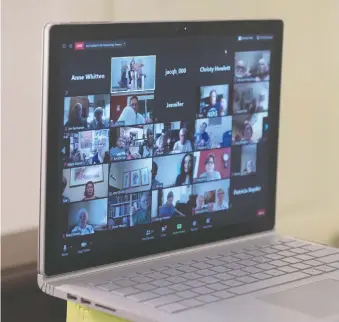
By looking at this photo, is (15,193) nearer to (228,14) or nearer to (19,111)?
(19,111)

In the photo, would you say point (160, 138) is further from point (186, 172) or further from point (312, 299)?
point (312, 299)

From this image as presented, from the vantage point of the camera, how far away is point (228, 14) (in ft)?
4.62

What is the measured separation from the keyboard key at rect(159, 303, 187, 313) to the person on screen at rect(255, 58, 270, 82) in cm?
38

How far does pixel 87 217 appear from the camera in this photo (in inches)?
39.6

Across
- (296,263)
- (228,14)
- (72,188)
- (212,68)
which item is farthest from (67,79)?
(228,14)

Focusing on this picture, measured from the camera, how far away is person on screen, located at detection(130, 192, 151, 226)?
1051mm

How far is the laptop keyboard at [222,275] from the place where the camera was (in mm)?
948

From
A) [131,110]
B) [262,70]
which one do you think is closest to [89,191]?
Result: [131,110]

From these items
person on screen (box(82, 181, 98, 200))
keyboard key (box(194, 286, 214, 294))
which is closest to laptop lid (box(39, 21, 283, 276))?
person on screen (box(82, 181, 98, 200))

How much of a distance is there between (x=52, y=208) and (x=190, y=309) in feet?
0.66

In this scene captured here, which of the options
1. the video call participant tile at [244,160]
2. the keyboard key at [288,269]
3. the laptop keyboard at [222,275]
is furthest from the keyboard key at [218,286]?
the video call participant tile at [244,160]

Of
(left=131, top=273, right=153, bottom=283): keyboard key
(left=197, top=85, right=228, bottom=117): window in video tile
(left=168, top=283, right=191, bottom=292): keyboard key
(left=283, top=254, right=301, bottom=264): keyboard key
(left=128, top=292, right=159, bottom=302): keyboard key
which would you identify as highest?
(left=197, top=85, right=228, bottom=117): window in video tile

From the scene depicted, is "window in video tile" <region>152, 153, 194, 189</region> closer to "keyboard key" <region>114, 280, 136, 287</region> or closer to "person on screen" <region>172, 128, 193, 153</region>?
"person on screen" <region>172, 128, 193, 153</region>

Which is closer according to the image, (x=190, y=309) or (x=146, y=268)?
(x=190, y=309)
